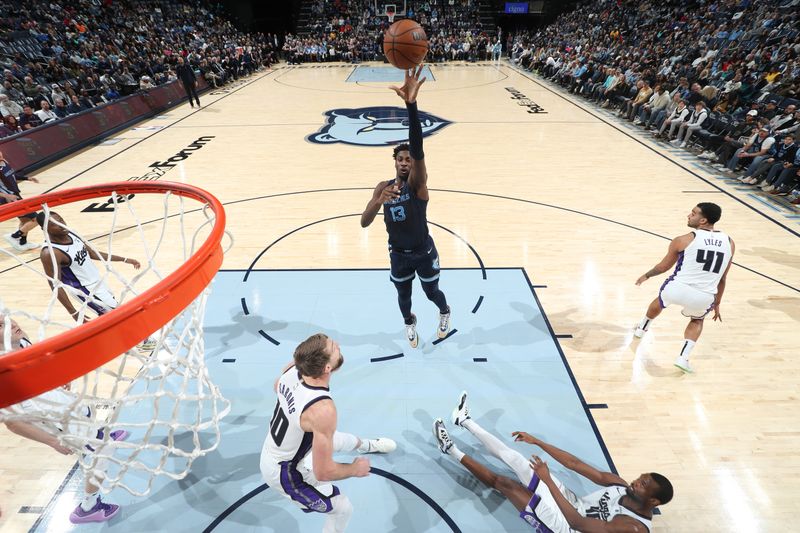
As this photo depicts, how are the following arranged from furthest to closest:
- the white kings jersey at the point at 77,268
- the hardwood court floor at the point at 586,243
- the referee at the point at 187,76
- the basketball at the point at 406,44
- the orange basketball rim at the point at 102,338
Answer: the referee at the point at 187,76, the basketball at the point at 406,44, the white kings jersey at the point at 77,268, the hardwood court floor at the point at 586,243, the orange basketball rim at the point at 102,338

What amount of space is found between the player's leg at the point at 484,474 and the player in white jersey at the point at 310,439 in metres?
1.01

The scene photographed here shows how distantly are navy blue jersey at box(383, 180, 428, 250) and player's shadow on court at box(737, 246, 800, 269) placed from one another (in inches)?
204

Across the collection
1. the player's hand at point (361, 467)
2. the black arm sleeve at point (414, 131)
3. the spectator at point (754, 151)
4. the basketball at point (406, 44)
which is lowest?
the player's hand at point (361, 467)

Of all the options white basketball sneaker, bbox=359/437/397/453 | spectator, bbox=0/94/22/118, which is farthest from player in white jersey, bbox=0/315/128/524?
spectator, bbox=0/94/22/118

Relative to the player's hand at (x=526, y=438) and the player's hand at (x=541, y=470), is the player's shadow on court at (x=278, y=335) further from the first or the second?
the player's hand at (x=541, y=470)

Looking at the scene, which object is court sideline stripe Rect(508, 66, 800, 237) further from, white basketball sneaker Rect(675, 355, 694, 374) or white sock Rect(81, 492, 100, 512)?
white sock Rect(81, 492, 100, 512)

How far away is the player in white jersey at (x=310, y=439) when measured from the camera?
7.72 ft

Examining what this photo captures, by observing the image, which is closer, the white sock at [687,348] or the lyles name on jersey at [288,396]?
the lyles name on jersey at [288,396]

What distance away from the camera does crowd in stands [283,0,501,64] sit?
26.3 m

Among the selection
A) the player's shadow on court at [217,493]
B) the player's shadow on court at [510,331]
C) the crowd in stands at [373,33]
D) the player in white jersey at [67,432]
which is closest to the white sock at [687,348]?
the player's shadow on court at [510,331]

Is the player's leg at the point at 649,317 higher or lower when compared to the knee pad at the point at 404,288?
lower

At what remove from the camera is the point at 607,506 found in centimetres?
285

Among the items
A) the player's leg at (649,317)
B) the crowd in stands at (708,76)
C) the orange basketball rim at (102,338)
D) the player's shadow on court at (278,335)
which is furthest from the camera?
the crowd in stands at (708,76)

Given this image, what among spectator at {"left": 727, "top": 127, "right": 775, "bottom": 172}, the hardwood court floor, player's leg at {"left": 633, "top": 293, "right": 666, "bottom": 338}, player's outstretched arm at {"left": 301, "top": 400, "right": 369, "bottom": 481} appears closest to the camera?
player's outstretched arm at {"left": 301, "top": 400, "right": 369, "bottom": 481}
